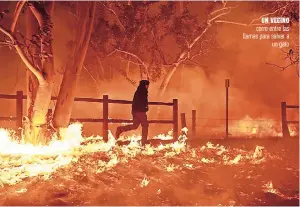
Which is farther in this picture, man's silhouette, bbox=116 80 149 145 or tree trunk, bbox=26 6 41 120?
man's silhouette, bbox=116 80 149 145

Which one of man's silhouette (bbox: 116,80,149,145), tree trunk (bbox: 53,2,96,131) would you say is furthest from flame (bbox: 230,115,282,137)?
tree trunk (bbox: 53,2,96,131)

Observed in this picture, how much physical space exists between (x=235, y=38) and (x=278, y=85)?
5.32 m

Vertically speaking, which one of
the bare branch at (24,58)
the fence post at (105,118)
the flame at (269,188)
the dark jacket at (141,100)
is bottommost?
the flame at (269,188)

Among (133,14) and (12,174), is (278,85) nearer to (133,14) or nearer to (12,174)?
(133,14)

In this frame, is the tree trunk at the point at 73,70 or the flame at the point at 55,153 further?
the tree trunk at the point at 73,70

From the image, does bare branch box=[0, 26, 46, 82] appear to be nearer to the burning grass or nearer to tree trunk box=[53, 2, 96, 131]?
tree trunk box=[53, 2, 96, 131]

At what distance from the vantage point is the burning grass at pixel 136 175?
8086 millimetres

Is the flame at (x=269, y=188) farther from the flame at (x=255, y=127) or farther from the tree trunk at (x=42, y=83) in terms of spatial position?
the flame at (x=255, y=127)

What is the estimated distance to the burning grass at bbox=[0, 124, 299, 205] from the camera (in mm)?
8086

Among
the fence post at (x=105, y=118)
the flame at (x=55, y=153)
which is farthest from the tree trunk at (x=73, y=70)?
the fence post at (x=105, y=118)

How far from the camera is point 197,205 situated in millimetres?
8352

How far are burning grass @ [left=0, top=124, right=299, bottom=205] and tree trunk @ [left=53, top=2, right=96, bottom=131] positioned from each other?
0.52 metres

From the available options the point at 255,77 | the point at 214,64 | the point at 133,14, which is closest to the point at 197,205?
the point at 133,14

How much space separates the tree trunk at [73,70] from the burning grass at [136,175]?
1.70ft
